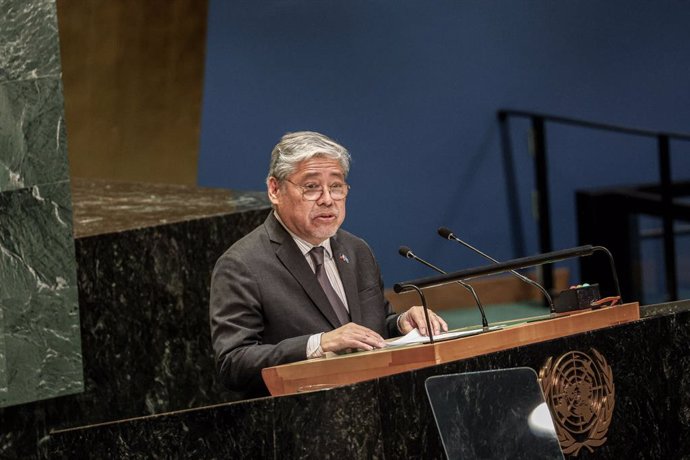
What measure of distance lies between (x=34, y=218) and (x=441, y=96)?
3974mm

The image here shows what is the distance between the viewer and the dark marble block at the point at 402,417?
8.54 feet

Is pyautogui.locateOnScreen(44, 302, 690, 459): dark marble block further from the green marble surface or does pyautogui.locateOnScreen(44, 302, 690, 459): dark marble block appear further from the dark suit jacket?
the green marble surface

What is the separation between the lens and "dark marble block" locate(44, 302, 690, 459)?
2.60 meters

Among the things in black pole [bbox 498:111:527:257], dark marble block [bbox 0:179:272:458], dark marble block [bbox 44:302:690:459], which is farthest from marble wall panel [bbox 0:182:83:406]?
black pole [bbox 498:111:527:257]

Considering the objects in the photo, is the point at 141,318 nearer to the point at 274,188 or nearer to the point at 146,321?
the point at 146,321

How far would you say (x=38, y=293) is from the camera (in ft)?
13.7

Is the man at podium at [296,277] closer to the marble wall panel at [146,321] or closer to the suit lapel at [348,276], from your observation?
the suit lapel at [348,276]

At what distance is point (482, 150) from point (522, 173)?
0.30m

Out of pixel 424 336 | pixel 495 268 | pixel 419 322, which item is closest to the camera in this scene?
pixel 495 268

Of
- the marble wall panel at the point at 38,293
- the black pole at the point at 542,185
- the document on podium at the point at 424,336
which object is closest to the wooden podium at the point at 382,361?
the document on podium at the point at 424,336

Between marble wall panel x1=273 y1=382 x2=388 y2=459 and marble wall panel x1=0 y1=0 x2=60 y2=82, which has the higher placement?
marble wall panel x1=0 y1=0 x2=60 y2=82

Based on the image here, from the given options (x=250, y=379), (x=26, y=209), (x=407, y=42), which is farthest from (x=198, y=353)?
(x=407, y=42)

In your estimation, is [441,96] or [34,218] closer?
[34,218]

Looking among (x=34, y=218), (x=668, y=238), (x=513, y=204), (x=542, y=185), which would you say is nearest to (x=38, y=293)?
(x=34, y=218)
